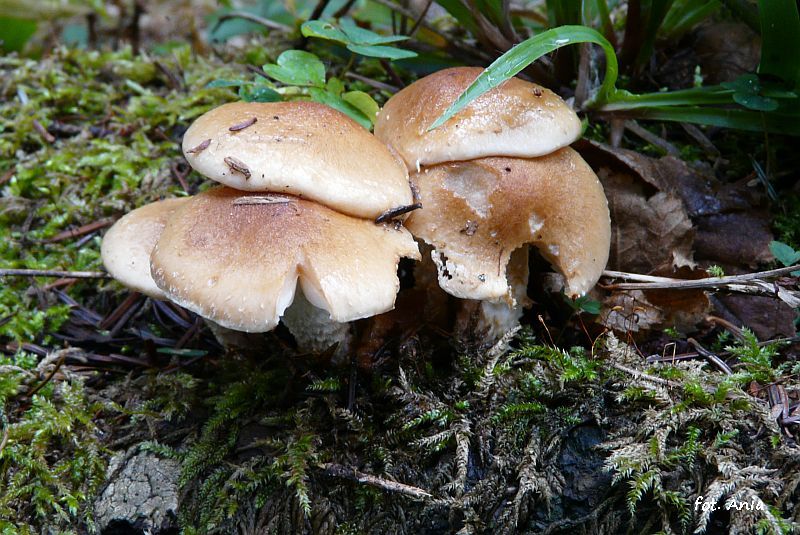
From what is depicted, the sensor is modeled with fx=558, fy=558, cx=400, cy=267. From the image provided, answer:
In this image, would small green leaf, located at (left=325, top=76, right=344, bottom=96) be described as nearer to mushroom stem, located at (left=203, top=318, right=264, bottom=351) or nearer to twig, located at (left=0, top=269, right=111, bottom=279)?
mushroom stem, located at (left=203, top=318, right=264, bottom=351)

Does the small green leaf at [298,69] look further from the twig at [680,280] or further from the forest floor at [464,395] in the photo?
the twig at [680,280]

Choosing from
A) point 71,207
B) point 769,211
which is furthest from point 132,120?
point 769,211

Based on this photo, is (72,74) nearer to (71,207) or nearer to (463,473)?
(71,207)

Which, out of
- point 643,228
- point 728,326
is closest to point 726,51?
point 643,228

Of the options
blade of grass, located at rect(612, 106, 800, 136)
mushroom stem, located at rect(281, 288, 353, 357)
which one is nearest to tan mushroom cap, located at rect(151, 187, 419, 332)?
mushroom stem, located at rect(281, 288, 353, 357)

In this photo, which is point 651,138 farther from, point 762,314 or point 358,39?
point 358,39

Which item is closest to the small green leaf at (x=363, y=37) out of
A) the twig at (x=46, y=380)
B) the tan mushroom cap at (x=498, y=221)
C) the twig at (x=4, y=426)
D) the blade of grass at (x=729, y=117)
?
the tan mushroom cap at (x=498, y=221)
